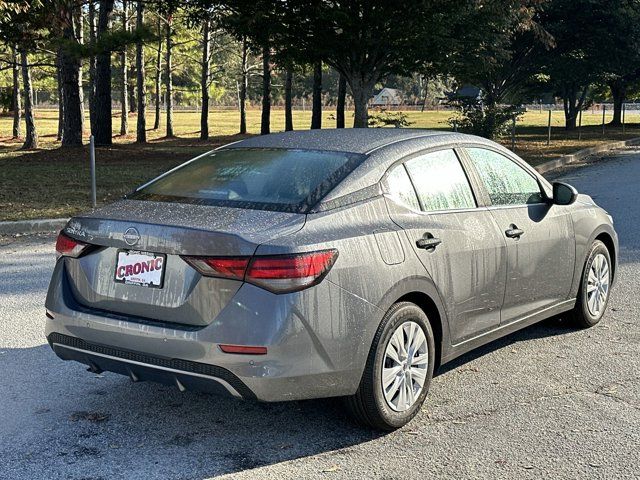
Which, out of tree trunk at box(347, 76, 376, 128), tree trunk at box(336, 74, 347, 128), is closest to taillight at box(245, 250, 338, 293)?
tree trunk at box(347, 76, 376, 128)

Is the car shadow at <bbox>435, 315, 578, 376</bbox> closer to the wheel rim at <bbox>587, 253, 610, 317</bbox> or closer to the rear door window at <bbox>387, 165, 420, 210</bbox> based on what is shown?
the wheel rim at <bbox>587, 253, 610, 317</bbox>

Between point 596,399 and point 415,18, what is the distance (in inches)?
727

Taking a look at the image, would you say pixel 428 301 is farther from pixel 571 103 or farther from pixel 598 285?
pixel 571 103

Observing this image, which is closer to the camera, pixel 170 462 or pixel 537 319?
pixel 170 462

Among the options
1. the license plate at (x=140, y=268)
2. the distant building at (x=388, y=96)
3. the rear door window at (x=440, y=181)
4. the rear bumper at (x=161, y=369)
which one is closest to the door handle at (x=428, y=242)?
the rear door window at (x=440, y=181)

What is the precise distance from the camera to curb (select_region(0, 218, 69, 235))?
1128cm

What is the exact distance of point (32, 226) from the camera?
37.4 ft

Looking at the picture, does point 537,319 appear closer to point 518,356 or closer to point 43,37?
point 518,356

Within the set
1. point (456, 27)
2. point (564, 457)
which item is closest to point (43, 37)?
point (456, 27)

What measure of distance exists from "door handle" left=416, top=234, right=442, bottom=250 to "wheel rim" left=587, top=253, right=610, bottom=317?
2164mm

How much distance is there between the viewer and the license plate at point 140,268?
4074mm

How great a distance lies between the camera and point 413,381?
4.56 m

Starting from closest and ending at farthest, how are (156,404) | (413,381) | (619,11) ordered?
(413,381) < (156,404) < (619,11)

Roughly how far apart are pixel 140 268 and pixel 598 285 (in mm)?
3903
